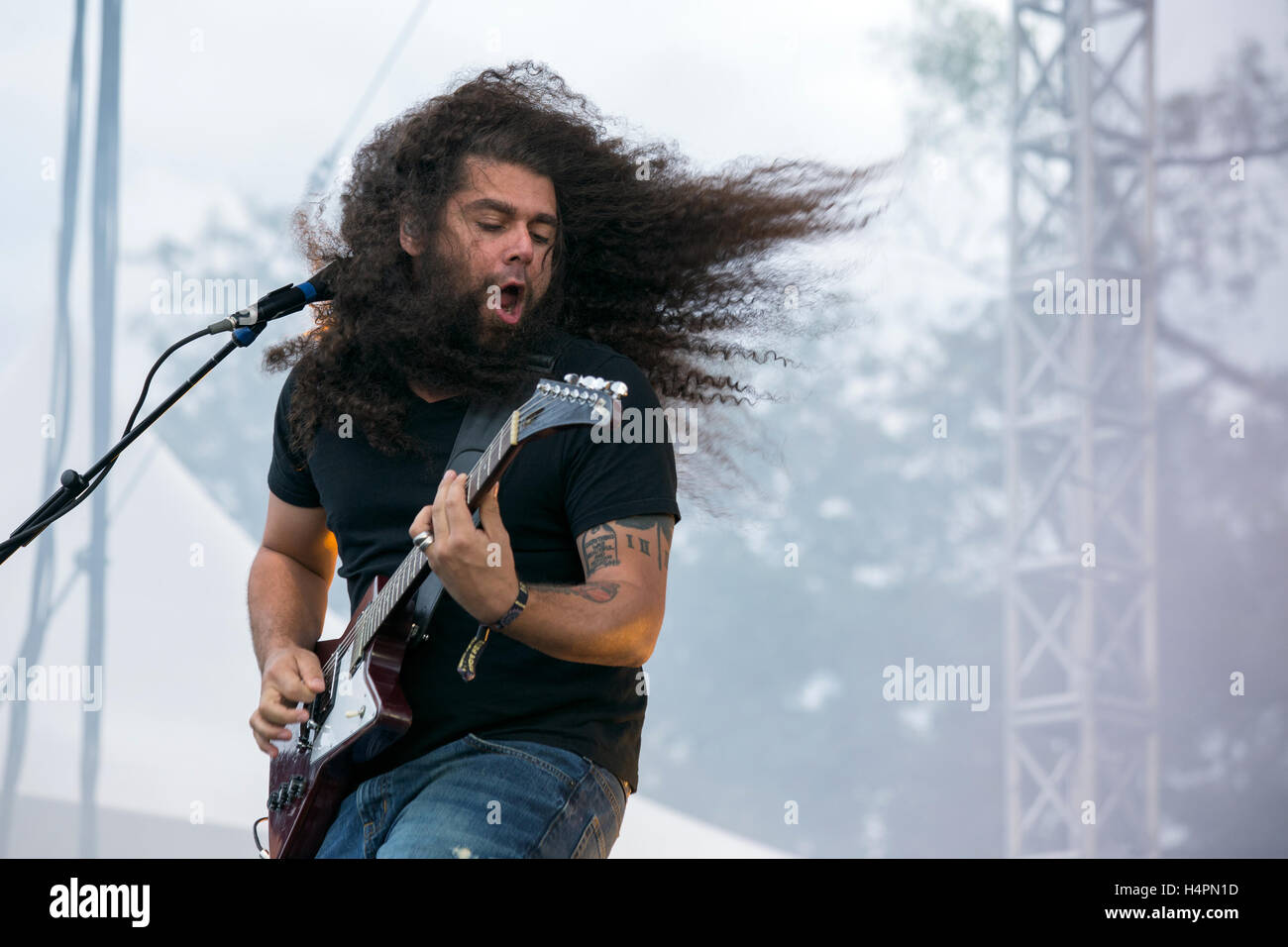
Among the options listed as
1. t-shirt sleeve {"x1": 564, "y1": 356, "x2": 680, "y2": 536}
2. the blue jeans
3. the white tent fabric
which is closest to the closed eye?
t-shirt sleeve {"x1": 564, "y1": 356, "x2": 680, "y2": 536}

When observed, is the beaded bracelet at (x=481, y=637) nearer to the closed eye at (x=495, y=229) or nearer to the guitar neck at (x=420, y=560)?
the guitar neck at (x=420, y=560)

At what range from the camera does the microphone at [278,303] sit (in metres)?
2.44

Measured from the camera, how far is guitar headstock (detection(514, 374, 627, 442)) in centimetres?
202

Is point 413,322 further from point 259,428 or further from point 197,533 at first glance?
point 259,428

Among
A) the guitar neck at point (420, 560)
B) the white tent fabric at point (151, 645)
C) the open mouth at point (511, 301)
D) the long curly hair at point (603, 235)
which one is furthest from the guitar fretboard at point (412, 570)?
the white tent fabric at point (151, 645)

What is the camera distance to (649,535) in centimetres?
226

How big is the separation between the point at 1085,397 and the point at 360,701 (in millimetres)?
5890

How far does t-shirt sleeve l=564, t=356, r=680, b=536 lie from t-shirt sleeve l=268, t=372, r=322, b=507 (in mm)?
760

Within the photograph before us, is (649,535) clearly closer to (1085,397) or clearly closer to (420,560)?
(420,560)

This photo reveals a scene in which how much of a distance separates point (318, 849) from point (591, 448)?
2.83 feet

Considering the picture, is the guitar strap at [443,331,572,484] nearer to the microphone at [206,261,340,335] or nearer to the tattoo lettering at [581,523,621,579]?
the tattoo lettering at [581,523,621,579]

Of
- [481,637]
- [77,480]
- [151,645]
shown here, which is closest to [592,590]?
[481,637]

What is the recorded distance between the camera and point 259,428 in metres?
13.5

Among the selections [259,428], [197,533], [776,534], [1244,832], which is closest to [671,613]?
[776,534]
